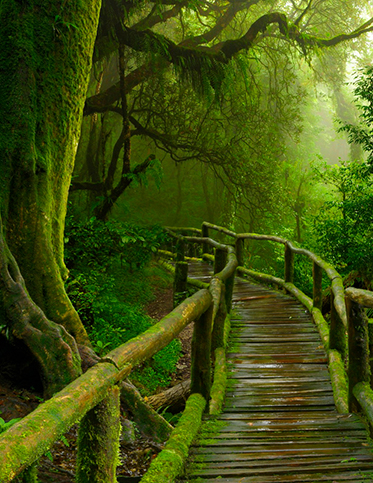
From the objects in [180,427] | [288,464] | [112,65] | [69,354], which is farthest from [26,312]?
[112,65]

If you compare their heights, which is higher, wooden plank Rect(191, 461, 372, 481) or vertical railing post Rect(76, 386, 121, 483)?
vertical railing post Rect(76, 386, 121, 483)

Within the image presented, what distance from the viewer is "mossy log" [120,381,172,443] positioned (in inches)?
200

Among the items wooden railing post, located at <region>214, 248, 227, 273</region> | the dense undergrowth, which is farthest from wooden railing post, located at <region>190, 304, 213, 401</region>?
wooden railing post, located at <region>214, 248, 227, 273</region>

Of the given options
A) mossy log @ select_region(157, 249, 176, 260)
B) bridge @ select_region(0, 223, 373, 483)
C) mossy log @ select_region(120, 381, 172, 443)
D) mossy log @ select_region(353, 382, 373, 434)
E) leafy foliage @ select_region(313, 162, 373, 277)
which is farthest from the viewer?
mossy log @ select_region(157, 249, 176, 260)

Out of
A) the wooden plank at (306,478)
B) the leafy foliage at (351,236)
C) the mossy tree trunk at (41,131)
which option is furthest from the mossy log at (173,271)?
the wooden plank at (306,478)

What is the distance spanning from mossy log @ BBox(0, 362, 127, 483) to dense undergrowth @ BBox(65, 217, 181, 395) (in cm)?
526

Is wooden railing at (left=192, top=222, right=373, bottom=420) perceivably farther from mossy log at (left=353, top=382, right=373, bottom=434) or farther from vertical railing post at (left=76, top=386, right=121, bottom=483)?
vertical railing post at (left=76, top=386, right=121, bottom=483)

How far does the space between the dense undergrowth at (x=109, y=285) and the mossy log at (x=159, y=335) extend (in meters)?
3.67

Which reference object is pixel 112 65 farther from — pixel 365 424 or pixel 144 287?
pixel 365 424

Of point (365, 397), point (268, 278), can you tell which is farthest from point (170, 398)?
point (268, 278)

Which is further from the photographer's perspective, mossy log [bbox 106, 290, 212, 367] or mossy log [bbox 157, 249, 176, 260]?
mossy log [bbox 157, 249, 176, 260]

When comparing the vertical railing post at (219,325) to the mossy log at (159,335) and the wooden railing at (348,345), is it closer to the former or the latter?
the wooden railing at (348,345)

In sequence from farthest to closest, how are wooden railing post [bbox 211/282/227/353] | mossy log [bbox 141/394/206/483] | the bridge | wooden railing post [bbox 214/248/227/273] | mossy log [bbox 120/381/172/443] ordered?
wooden railing post [bbox 214/248/227/273] → wooden railing post [bbox 211/282/227/353] → mossy log [bbox 120/381/172/443] → mossy log [bbox 141/394/206/483] → the bridge

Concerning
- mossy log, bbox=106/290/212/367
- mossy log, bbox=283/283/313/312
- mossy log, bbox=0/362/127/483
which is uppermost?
mossy log, bbox=106/290/212/367
